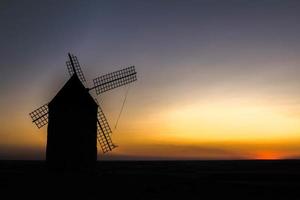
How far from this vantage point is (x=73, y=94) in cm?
3284

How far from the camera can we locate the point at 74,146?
105 feet

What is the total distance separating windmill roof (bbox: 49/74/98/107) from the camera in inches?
1278

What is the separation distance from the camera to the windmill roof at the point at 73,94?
32469 millimetres

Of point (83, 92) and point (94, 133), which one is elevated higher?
point (83, 92)
